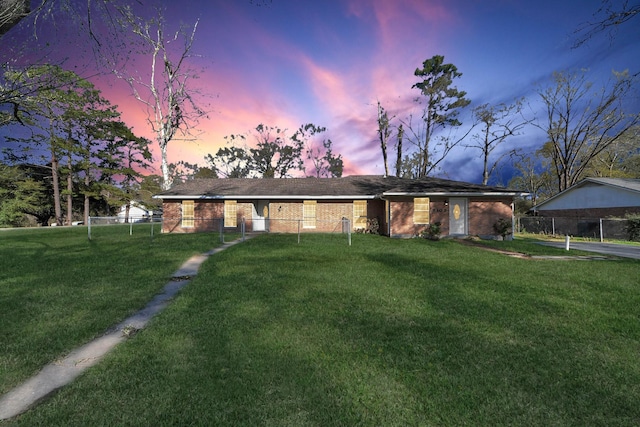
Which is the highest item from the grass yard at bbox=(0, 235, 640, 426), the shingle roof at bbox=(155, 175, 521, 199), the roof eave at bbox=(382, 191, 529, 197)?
the shingle roof at bbox=(155, 175, 521, 199)

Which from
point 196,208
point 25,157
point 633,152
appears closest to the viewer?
point 196,208

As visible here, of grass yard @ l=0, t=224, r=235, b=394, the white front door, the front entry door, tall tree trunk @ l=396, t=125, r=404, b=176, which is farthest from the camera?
tall tree trunk @ l=396, t=125, r=404, b=176

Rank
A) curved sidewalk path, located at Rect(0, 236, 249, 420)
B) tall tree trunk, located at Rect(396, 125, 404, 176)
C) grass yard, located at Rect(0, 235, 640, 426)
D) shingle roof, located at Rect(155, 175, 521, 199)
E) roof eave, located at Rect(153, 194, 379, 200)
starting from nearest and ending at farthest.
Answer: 1. grass yard, located at Rect(0, 235, 640, 426)
2. curved sidewalk path, located at Rect(0, 236, 249, 420)
3. shingle roof, located at Rect(155, 175, 521, 199)
4. roof eave, located at Rect(153, 194, 379, 200)
5. tall tree trunk, located at Rect(396, 125, 404, 176)

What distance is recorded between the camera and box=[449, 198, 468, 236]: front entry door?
17.2 metres

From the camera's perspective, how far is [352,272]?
7.94 metres

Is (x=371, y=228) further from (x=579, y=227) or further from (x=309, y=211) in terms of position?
(x=579, y=227)

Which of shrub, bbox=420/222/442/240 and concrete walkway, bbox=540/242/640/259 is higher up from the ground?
shrub, bbox=420/222/442/240

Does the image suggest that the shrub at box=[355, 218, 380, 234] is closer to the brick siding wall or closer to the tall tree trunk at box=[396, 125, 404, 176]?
the brick siding wall

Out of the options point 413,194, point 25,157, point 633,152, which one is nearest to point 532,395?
point 413,194

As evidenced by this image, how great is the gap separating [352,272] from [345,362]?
466 cm

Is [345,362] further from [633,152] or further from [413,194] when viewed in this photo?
[633,152]

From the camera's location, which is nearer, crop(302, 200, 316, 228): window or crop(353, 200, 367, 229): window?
crop(353, 200, 367, 229): window

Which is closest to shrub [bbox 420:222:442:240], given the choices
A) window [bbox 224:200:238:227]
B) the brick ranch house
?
the brick ranch house

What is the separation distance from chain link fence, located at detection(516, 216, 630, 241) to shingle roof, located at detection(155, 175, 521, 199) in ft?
22.8
